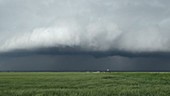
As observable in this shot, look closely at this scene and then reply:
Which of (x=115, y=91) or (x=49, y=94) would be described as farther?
(x=115, y=91)

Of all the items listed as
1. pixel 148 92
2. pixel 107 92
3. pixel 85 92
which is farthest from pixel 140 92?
pixel 85 92

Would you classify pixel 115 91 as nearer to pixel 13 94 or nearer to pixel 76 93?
pixel 76 93

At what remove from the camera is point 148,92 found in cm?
3466

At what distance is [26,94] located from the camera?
108ft

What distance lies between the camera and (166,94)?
111 feet

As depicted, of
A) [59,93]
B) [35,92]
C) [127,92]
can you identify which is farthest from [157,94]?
[35,92]

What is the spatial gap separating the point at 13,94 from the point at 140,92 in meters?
14.7

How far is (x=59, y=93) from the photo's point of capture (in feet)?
109

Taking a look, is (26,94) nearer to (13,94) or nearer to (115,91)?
(13,94)

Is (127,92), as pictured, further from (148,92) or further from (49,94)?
(49,94)

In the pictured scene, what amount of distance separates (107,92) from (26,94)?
9273mm

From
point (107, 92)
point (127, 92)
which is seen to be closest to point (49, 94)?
point (107, 92)

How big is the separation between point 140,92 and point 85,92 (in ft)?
21.4

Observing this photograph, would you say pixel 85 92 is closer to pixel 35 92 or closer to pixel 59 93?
pixel 59 93
